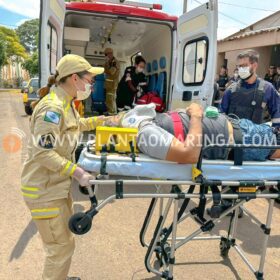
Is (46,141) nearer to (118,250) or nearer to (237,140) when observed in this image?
(237,140)

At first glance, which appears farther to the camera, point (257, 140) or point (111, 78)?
point (111, 78)

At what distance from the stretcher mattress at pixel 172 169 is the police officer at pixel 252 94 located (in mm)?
1432

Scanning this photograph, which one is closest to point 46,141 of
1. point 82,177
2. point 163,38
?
point 82,177

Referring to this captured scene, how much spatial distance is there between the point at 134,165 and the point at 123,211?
1.89 metres

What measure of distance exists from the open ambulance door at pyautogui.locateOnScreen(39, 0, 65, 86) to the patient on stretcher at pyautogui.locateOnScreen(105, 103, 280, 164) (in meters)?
2.00

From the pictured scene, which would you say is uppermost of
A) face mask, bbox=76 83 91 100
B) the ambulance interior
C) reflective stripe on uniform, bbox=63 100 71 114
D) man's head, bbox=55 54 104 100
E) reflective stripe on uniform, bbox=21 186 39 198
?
the ambulance interior

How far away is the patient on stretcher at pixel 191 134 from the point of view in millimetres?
1920

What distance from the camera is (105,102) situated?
25.9ft

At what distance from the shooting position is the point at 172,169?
1993mm

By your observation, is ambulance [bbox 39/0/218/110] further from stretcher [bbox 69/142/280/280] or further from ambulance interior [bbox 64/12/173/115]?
stretcher [bbox 69/142/280/280]

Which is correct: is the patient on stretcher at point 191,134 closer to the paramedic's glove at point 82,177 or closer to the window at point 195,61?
the paramedic's glove at point 82,177

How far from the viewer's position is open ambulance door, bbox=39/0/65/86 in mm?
3764

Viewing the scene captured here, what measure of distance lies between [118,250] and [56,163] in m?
1.41

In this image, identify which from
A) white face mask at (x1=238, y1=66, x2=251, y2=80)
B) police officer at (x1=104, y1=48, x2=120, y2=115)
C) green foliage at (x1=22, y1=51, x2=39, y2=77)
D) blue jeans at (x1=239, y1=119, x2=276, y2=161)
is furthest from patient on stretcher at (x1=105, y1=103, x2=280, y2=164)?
green foliage at (x1=22, y1=51, x2=39, y2=77)
